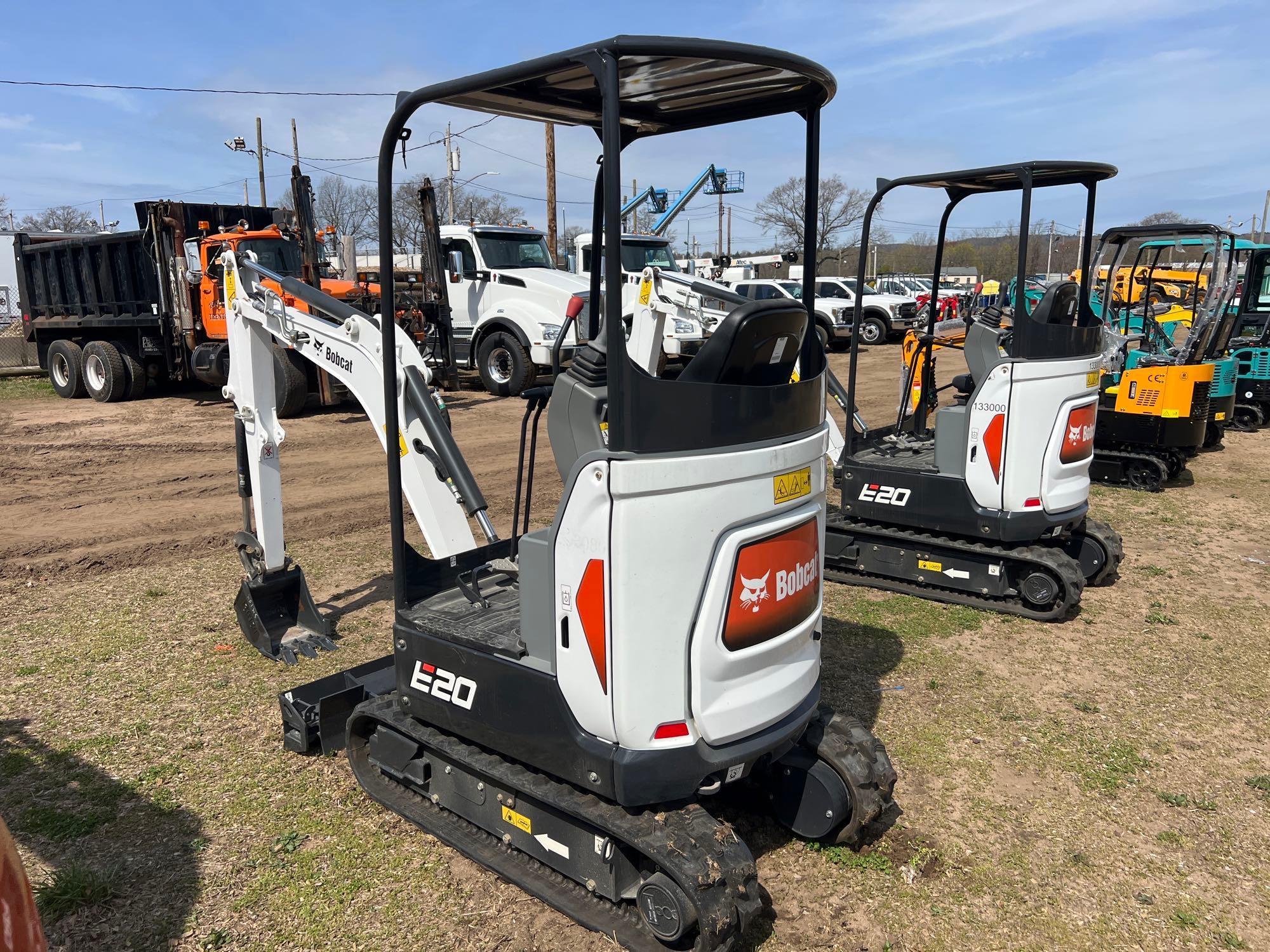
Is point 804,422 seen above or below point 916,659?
above

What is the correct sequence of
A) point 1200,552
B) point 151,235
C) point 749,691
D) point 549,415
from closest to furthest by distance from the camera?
point 749,691 < point 549,415 < point 1200,552 < point 151,235

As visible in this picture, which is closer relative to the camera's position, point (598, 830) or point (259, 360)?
point (598, 830)

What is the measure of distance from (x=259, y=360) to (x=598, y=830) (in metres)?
3.56

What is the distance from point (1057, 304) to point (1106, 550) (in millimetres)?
1800


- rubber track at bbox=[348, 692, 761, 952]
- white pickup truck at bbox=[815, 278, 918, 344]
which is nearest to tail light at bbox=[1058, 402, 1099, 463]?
rubber track at bbox=[348, 692, 761, 952]

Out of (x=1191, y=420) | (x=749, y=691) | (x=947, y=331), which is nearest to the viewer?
(x=749, y=691)

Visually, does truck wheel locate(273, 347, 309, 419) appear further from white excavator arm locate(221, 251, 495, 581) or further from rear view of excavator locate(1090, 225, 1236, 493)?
rear view of excavator locate(1090, 225, 1236, 493)

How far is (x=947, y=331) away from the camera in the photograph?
328 inches

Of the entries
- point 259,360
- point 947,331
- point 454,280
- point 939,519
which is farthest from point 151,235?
point 939,519

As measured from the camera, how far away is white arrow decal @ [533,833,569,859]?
10.4 feet

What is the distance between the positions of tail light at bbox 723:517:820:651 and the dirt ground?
1.06 metres

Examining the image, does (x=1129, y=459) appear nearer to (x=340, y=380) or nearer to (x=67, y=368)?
(x=340, y=380)

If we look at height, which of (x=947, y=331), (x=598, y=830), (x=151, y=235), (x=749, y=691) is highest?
(x=151, y=235)

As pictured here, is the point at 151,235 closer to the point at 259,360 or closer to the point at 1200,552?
the point at 259,360
